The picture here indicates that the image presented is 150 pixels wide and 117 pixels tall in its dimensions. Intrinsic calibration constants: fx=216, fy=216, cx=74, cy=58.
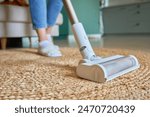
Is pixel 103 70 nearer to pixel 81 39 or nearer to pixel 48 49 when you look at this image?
pixel 81 39

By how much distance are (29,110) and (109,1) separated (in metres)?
5.29

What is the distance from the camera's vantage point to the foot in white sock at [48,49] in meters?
1.15

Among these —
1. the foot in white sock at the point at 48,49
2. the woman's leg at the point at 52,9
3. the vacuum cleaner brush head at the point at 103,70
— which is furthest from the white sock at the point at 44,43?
the vacuum cleaner brush head at the point at 103,70

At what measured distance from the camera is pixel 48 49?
116 centimetres

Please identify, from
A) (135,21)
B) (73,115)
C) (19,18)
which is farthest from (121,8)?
(73,115)

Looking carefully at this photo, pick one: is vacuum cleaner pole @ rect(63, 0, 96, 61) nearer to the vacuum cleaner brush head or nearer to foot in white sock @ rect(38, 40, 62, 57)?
the vacuum cleaner brush head

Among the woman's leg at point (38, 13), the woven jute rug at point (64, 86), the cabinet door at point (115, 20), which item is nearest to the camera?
the woven jute rug at point (64, 86)

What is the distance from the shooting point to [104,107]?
441mm

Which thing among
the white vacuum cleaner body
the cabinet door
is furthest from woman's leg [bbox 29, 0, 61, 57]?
the cabinet door

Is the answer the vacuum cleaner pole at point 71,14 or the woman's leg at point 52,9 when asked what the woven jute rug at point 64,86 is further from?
the woman's leg at point 52,9

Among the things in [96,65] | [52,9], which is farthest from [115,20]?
[96,65]

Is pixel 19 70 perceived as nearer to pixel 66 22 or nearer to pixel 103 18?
pixel 66 22

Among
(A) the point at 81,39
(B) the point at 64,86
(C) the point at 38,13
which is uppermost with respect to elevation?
(C) the point at 38,13

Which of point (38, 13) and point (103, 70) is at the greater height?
point (38, 13)
